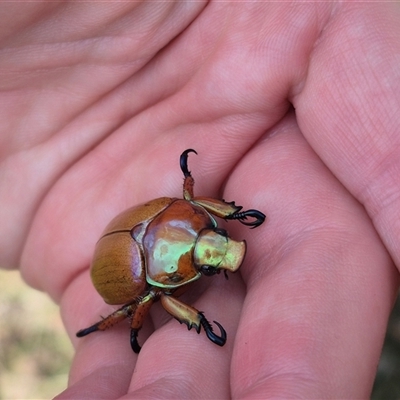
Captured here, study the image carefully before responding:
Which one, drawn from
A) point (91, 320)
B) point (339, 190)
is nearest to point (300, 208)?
point (339, 190)

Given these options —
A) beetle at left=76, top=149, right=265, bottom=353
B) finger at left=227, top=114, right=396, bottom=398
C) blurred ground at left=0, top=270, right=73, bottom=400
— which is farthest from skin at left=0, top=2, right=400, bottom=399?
blurred ground at left=0, top=270, right=73, bottom=400

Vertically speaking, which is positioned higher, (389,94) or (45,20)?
(45,20)

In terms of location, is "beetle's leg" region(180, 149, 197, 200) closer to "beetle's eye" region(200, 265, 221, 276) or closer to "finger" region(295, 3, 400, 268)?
"beetle's eye" region(200, 265, 221, 276)

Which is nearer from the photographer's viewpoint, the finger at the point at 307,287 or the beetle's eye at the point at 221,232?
the finger at the point at 307,287

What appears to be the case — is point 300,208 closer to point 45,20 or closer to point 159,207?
point 159,207

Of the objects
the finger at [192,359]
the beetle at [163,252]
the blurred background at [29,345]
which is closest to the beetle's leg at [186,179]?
the beetle at [163,252]

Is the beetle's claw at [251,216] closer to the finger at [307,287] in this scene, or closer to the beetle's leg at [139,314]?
the finger at [307,287]
